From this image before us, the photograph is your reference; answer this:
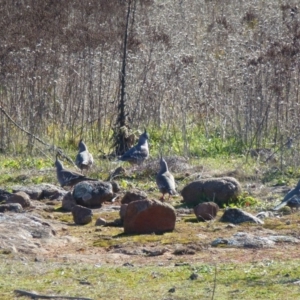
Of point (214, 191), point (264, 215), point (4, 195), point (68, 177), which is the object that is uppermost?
point (214, 191)

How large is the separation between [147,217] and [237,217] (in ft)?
3.65

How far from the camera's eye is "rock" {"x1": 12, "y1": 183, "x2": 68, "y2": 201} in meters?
12.0

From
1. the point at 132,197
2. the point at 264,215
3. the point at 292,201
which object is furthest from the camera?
the point at 132,197

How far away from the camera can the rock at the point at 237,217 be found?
995 centimetres

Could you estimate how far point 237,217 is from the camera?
9.99m

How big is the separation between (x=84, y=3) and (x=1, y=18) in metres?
3.37

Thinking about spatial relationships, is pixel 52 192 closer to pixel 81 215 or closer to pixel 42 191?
pixel 42 191

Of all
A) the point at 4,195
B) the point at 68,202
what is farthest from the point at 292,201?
the point at 4,195

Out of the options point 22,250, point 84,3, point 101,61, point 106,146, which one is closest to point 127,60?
point 101,61

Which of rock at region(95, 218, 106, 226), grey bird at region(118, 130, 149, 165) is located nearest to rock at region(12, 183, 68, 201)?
grey bird at region(118, 130, 149, 165)

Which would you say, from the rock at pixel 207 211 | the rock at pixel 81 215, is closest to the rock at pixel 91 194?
the rock at pixel 81 215

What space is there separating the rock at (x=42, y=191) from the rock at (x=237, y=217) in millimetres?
2798

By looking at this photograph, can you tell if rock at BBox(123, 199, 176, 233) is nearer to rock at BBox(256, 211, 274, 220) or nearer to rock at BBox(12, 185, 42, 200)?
rock at BBox(256, 211, 274, 220)

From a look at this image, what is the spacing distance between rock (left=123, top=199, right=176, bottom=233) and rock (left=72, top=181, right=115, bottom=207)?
186 cm
